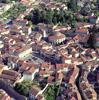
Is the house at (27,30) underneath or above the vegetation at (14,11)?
above

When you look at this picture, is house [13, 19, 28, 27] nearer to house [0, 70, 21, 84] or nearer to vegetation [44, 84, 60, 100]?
house [0, 70, 21, 84]

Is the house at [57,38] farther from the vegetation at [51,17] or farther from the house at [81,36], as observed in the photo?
the vegetation at [51,17]

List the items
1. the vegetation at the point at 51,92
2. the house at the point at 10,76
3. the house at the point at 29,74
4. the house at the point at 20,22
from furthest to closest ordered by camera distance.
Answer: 1. the house at the point at 20,22
2. the house at the point at 29,74
3. the house at the point at 10,76
4. the vegetation at the point at 51,92

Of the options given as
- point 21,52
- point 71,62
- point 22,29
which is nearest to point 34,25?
point 22,29

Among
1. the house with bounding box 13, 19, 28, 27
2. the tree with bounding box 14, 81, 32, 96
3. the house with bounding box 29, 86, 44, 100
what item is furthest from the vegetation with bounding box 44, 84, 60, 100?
the house with bounding box 13, 19, 28, 27

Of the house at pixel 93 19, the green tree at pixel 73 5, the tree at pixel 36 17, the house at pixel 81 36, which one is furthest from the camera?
the green tree at pixel 73 5

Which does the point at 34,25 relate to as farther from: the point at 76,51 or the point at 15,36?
the point at 76,51

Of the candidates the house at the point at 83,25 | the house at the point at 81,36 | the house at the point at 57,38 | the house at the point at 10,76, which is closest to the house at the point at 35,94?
the house at the point at 10,76

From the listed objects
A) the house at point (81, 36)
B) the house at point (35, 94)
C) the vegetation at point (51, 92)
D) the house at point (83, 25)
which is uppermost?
the house at point (35, 94)
